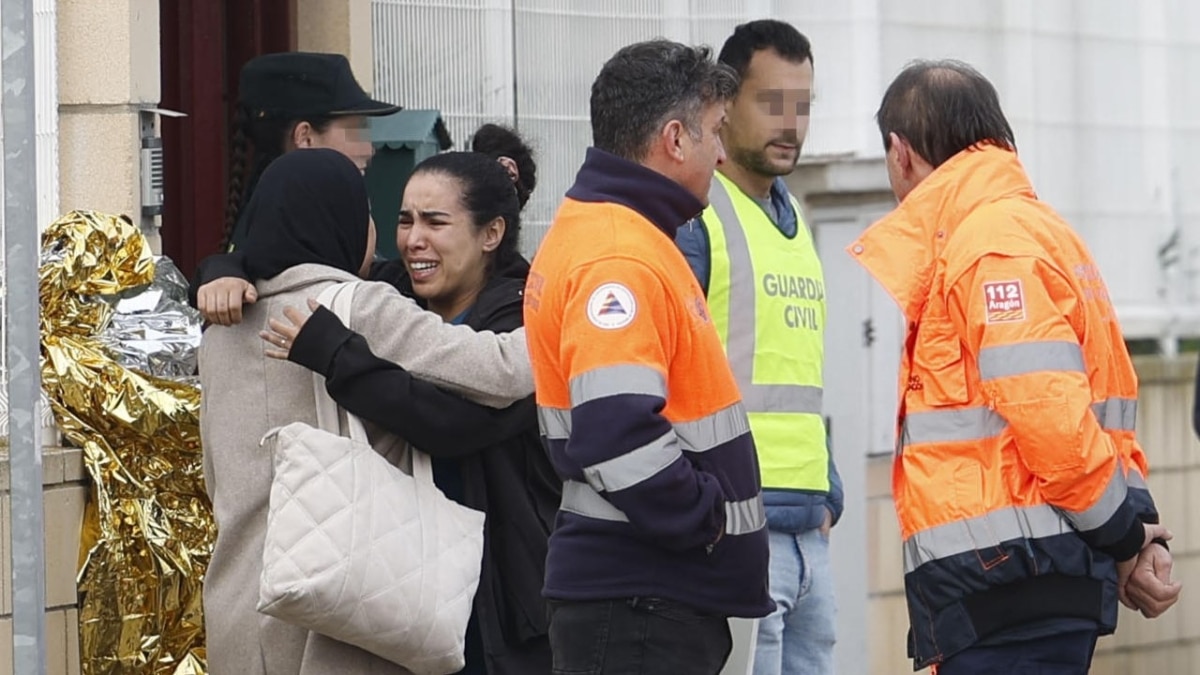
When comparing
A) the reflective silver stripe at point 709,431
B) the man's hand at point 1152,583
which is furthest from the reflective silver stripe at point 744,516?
the man's hand at point 1152,583

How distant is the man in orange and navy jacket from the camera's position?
147 inches

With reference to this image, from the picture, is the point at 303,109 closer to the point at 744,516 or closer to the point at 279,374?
the point at 279,374

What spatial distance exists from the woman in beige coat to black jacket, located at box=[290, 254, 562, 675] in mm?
72

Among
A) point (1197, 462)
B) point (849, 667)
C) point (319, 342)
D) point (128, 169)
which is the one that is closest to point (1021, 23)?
point (1197, 462)

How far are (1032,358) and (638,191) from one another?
82 centimetres

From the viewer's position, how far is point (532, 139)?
23.9 ft

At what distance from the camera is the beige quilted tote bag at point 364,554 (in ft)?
13.9

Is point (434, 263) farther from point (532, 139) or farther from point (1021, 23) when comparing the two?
point (1021, 23)

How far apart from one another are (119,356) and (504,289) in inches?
52.0

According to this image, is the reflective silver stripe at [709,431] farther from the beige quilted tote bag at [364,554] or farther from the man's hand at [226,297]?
the man's hand at [226,297]

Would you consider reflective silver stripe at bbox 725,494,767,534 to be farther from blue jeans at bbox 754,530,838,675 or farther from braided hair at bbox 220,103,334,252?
braided hair at bbox 220,103,334,252

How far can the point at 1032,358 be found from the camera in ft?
13.3

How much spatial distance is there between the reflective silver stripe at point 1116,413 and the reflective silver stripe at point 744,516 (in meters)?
0.77

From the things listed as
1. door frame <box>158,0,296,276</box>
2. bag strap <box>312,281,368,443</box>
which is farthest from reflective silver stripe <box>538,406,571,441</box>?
door frame <box>158,0,296,276</box>
